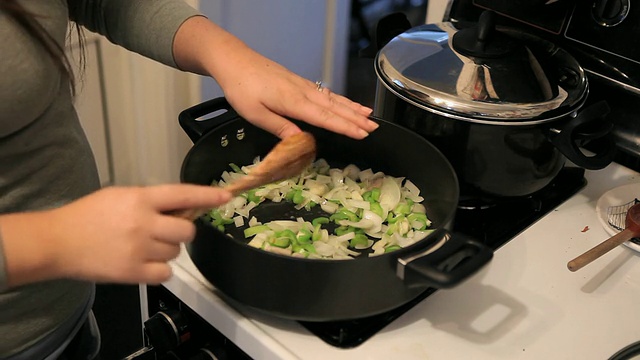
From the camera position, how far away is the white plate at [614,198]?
0.87m

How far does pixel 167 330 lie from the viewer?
0.76 meters

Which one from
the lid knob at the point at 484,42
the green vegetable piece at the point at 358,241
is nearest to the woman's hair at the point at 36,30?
the green vegetable piece at the point at 358,241

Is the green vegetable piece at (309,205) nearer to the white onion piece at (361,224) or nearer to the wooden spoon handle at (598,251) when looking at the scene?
the white onion piece at (361,224)

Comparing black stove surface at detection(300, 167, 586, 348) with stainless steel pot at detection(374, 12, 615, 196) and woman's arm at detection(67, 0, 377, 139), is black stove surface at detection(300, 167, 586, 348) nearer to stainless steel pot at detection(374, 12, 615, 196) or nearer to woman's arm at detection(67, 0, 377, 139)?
stainless steel pot at detection(374, 12, 615, 196)

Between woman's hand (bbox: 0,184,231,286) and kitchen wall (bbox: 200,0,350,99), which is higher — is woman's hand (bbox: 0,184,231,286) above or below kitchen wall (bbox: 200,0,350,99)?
above

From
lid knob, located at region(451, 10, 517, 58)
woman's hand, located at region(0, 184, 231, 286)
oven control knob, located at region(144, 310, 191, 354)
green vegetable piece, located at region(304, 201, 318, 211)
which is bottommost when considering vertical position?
oven control knob, located at region(144, 310, 191, 354)

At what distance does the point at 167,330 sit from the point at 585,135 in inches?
20.9

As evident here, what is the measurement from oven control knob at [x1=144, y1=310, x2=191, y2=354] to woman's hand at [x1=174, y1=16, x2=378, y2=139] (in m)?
0.23

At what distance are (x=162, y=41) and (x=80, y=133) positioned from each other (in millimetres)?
142

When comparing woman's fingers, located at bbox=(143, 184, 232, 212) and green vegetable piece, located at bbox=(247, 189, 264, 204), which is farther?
green vegetable piece, located at bbox=(247, 189, 264, 204)

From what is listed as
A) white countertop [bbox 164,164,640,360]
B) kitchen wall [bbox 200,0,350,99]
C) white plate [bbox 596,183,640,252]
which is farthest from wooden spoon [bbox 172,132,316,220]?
kitchen wall [bbox 200,0,350,99]

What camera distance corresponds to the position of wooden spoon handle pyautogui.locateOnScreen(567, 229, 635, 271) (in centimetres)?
74

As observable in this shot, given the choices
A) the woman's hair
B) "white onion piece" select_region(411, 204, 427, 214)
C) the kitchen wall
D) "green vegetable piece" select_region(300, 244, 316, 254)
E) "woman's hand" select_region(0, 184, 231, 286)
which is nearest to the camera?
"woman's hand" select_region(0, 184, 231, 286)

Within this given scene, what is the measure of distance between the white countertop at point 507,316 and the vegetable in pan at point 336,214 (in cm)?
7
